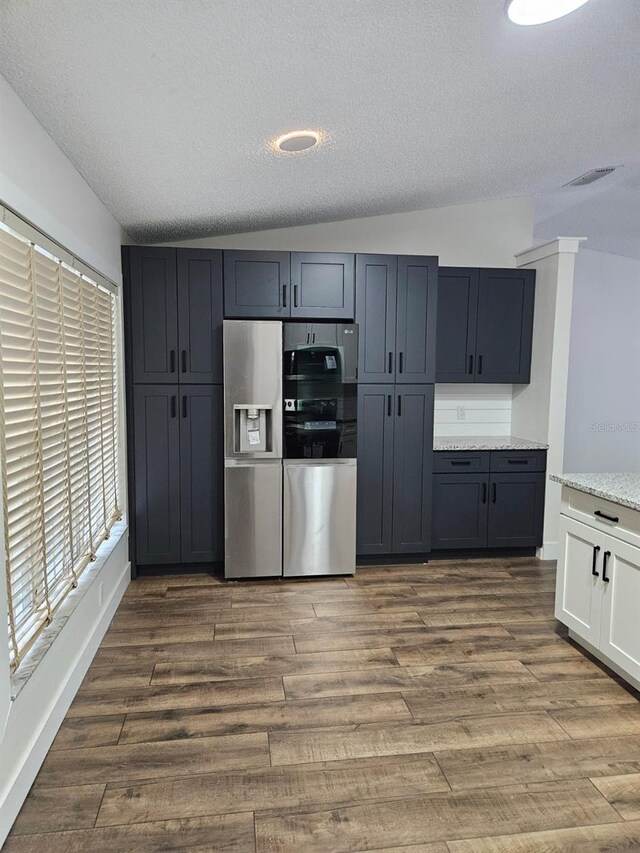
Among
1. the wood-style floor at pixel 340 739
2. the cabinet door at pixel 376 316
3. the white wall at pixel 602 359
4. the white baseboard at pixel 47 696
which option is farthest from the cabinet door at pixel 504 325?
the white baseboard at pixel 47 696

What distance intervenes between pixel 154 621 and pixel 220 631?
41cm

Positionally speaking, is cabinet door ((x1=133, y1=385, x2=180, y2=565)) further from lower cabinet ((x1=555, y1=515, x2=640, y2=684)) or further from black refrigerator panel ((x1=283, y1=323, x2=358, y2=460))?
lower cabinet ((x1=555, y1=515, x2=640, y2=684))

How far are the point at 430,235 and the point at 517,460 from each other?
192 cm

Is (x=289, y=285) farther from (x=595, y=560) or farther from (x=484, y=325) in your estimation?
(x=595, y=560)

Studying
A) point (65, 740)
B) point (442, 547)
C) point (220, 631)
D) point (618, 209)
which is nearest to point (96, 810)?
point (65, 740)

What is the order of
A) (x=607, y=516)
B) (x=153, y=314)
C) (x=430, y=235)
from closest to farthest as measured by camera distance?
(x=607, y=516) < (x=153, y=314) < (x=430, y=235)

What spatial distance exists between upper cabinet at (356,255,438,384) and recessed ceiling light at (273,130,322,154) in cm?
136

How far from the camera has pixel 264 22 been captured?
163 cm

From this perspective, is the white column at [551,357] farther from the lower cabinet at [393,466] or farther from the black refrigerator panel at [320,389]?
the black refrigerator panel at [320,389]

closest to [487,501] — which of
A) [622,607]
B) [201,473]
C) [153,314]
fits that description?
[622,607]

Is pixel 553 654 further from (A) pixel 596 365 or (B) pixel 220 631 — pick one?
(A) pixel 596 365

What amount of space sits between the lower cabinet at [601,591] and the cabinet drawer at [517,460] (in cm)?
128

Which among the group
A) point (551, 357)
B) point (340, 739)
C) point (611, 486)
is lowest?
point (340, 739)

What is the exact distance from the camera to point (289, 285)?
3924 millimetres
